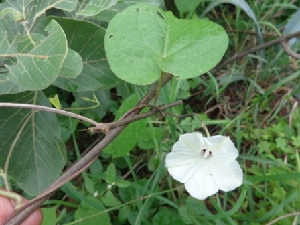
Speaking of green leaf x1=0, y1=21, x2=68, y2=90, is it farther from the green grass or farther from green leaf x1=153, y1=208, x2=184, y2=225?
green leaf x1=153, y1=208, x2=184, y2=225

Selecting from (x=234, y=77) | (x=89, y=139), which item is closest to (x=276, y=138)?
(x=234, y=77)

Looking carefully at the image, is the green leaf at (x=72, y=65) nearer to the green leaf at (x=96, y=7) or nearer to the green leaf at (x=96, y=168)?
the green leaf at (x=96, y=7)

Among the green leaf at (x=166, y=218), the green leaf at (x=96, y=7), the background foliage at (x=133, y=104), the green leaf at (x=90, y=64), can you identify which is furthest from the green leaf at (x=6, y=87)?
the green leaf at (x=166, y=218)

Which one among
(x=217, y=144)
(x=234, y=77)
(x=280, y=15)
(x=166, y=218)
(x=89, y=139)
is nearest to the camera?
(x=217, y=144)

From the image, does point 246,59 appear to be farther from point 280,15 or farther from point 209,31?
point 209,31

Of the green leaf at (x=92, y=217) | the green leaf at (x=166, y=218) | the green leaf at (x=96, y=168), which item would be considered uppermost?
the green leaf at (x=92, y=217)
